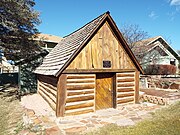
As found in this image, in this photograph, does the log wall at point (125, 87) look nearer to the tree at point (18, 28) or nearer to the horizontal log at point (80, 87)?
the horizontal log at point (80, 87)

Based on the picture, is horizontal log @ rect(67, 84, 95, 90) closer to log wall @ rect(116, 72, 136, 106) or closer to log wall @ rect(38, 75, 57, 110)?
log wall @ rect(38, 75, 57, 110)

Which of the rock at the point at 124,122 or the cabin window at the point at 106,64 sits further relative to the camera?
the cabin window at the point at 106,64

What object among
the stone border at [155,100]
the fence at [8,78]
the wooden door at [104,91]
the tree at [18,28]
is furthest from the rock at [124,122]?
the fence at [8,78]

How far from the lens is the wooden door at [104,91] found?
9273 millimetres

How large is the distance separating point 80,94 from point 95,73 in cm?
139

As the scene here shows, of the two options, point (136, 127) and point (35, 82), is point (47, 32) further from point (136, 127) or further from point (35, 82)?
point (136, 127)

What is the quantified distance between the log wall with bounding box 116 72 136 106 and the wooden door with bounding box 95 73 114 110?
42 centimetres

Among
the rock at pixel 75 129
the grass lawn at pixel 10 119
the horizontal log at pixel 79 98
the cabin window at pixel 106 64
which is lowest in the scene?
the grass lawn at pixel 10 119

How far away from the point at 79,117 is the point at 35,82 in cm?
911

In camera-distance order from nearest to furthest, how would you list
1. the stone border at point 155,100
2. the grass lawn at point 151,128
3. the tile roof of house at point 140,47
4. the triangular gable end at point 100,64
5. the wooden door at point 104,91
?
1. the grass lawn at point 151,128
2. the triangular gable end at point 100,64
3. the wooden door at point 104,91
4. the stone border at point 155,100
5. the tile roof of house at point 140,47

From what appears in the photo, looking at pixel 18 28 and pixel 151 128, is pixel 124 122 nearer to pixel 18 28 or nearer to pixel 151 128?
pixel 151 128

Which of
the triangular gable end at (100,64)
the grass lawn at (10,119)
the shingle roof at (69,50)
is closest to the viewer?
the grass lawn at (10,119)

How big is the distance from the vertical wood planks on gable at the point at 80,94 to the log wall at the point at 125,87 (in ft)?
5.92

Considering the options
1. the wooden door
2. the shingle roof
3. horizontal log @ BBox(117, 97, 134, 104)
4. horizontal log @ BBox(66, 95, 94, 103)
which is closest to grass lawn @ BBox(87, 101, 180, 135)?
horizontal log @ BBox(66, 95, 94, 103)
